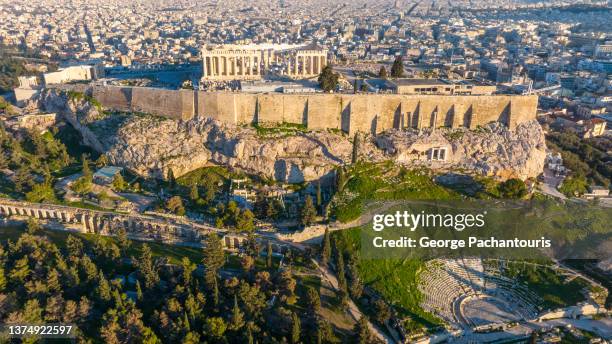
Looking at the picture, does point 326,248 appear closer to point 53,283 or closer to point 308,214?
point 308,214

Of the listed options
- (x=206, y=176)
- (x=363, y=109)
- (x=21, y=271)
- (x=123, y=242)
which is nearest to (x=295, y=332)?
(x=123, y=242)

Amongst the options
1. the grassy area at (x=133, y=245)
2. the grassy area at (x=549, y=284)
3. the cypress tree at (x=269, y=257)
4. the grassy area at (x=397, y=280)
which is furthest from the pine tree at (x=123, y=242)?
the grassy area at (x=549, y=284)

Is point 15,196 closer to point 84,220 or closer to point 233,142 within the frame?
point 84,220

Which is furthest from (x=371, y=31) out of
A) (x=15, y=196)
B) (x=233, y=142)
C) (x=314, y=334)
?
(x=314, y=334)

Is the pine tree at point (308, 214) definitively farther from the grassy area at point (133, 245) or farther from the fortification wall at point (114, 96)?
the fortification wall at point (114, 96)

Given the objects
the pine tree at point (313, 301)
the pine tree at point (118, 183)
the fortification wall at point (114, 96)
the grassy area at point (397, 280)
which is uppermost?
the fortification wall at point (114, 96)

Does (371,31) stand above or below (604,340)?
above
